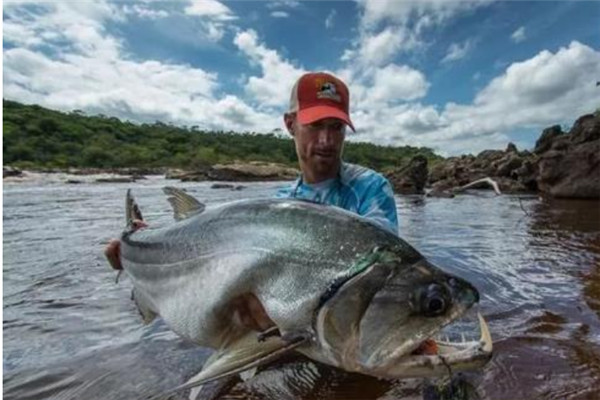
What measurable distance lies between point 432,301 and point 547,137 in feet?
83.2

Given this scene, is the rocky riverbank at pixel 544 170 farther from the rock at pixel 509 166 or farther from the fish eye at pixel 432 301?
the fish eye at pixel 432 301

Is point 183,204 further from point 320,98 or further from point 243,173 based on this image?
point 243,173

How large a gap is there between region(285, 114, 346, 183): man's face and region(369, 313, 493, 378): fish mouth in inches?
66.8

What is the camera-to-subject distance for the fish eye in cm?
179

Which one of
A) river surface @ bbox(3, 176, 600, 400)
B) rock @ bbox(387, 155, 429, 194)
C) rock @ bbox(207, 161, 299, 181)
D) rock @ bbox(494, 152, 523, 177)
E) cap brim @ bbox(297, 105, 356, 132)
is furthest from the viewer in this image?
rock @ bbox(207, 161, 299, 181)

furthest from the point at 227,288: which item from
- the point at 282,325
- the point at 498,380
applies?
the point at 498,380

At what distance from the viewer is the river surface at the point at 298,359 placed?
3061 millimetres

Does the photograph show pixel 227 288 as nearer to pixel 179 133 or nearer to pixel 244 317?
pixel 244 317

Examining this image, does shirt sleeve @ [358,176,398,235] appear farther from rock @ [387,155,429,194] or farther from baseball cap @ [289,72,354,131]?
rock @ [387,155,429,194]

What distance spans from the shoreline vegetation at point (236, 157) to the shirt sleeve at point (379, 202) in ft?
49.6

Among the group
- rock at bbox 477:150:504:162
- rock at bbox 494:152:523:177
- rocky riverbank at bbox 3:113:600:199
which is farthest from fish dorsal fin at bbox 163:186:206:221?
rock at bbox 477:150:504:162

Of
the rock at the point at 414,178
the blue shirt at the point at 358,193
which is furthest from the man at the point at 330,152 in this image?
the rock at the point at 414,178

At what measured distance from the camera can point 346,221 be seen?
6.93ft

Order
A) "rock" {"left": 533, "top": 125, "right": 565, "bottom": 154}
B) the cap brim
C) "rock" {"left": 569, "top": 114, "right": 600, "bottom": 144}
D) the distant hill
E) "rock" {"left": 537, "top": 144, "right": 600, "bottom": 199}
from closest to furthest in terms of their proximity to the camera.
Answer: the cap brim → "rock" {"left": 537, "top": 144, "right": 600, "bottom": 199} → "rock" {"left": 569, "top": 114, "right": 600, "bottom": 144} → "rock" {"left": 533, "top": 125, "right": 565, "bottom": 154} → the distant hill
